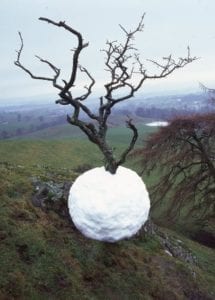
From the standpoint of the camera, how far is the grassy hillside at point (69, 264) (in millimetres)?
11430

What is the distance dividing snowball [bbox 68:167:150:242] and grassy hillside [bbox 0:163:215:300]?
6.98ft

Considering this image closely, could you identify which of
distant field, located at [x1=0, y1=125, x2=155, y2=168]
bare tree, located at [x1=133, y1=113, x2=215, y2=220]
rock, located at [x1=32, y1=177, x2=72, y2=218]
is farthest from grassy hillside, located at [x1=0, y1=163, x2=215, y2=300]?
distant field, located at [x1=0, y1=125, x2=155, y2=168]

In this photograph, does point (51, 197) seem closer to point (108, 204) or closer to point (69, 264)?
point (69, 264)

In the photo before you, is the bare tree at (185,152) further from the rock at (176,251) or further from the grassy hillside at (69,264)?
the grassy hillside at (69,264)

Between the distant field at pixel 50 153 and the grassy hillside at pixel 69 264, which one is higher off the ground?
the grassy hillside at pixel 69 264

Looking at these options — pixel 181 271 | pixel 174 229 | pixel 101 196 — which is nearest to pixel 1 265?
pixel 101 196

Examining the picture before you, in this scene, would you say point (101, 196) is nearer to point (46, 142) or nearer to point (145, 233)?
point (145, 233)

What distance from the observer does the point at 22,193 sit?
51.9 ft

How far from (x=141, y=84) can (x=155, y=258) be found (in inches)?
293

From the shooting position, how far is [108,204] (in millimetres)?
9844

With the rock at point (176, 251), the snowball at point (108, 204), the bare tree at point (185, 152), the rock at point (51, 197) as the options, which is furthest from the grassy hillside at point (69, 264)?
the bare tree at point (185, 152)

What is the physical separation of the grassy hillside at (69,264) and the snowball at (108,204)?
83.7 inches

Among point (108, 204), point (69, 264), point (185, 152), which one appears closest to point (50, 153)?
point (185, 152)

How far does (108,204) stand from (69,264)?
11.1ft
